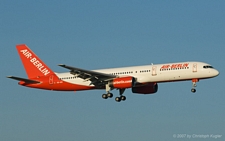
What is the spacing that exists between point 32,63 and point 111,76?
49.9 feet

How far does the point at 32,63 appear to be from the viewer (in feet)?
305

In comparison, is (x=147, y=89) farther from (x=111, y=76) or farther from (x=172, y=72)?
(x=172, y=72)

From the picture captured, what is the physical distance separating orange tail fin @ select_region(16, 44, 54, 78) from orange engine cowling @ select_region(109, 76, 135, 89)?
39.2 feet

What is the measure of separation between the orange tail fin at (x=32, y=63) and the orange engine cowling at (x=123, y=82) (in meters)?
11.9

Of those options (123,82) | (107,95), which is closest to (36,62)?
(107,95)

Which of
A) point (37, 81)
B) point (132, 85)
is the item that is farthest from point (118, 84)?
point (37, 81)

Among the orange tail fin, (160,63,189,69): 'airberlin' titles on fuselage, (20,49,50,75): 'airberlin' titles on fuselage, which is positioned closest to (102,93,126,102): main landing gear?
(160,63,189,69): 'airberlin' titles on fuselage

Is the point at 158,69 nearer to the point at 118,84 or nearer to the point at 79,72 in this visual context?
the point at 118,84

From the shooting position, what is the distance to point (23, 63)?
9381 centimetres

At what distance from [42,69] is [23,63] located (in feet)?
13.3

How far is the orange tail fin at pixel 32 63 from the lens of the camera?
9144 centimetres

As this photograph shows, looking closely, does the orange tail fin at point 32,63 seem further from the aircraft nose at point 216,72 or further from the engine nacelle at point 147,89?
the aircraft nose at point 216,72

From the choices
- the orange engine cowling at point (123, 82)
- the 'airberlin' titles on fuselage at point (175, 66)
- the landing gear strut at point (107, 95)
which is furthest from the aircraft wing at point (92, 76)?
the 'airberlin' titles on fuselage at point (175, 66)

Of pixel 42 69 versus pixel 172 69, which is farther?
pixel 42 69
